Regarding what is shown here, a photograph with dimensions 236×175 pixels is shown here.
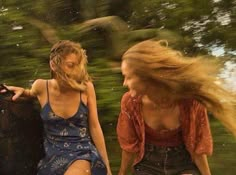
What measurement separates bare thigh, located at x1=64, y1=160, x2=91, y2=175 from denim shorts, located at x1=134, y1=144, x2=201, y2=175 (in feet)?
1.29

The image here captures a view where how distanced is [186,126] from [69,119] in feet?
2.63

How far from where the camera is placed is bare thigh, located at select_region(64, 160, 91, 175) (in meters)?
3.47

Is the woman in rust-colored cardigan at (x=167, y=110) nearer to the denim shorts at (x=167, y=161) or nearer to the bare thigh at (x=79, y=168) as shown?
the denim shorts at (x=167, y=161)

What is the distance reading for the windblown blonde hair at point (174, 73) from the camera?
120 inches

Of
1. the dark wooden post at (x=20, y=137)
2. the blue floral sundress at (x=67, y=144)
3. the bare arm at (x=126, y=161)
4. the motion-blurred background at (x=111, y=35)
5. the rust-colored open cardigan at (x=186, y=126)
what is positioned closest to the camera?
the rust-colored open cardigan at (x=186, y=126)

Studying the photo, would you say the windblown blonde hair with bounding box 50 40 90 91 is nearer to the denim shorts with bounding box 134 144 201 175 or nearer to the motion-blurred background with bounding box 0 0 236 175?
the denim shorts with bounding box 134 144 201 175

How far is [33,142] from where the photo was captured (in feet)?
13.2

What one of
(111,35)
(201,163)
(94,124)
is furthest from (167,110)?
(111,35)

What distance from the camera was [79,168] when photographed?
350 cm

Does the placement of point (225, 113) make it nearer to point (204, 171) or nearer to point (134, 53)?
point (204, 171)

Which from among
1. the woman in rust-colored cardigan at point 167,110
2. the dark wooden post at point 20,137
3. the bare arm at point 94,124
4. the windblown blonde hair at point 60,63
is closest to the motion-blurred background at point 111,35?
the dark wooden post at point 20,137

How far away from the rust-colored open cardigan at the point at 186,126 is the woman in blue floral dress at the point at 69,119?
355mm

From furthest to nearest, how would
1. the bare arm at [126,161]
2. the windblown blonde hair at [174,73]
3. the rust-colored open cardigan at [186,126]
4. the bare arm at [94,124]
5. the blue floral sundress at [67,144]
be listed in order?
1. the bare arm at [94,124]
2. the blue floral sundress at [67,144]
3. the bare arm at [126,161]
4. the rust-colored open cardigan at [186,126]
5. the windblown blonde hair at [174,73]

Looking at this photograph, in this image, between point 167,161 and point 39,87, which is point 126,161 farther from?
point 39,87
